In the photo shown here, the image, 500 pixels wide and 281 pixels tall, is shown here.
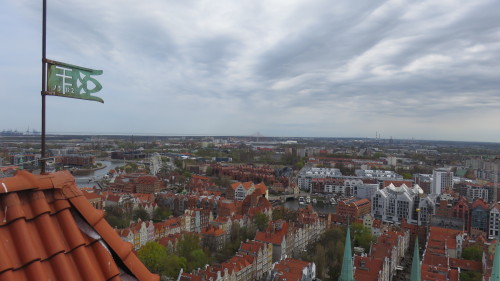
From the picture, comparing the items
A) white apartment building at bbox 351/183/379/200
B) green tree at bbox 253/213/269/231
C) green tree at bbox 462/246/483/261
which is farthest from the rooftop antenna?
green tree at bbox 253/213/269/231

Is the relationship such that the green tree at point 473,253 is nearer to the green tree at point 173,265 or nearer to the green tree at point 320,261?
the green tree at point 320,261

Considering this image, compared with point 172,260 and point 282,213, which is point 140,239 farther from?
point 282,213

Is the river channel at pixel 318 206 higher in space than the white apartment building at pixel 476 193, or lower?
lower

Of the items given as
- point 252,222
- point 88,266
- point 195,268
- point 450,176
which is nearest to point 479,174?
point 450,176

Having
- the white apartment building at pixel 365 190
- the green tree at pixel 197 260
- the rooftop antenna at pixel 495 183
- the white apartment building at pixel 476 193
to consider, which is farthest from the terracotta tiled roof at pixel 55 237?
the white apartment building at pixel 476 193

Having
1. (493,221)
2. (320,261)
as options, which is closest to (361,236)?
(320,261)
